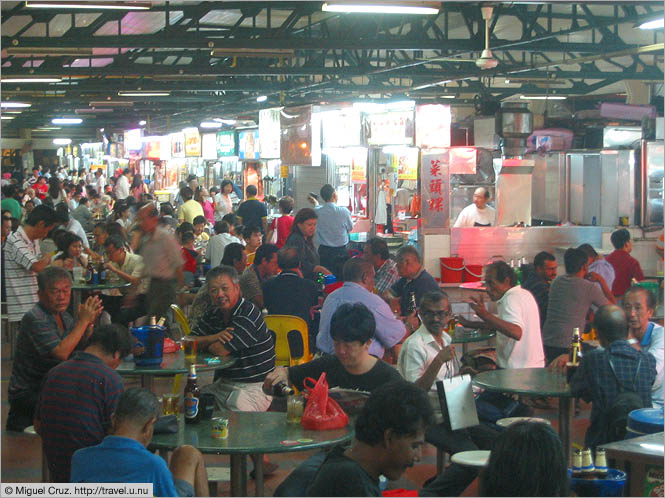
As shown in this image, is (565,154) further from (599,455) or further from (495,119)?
(599,455)

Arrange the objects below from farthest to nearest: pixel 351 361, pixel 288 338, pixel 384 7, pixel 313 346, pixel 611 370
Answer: pixel 313 346
pixel 384 7
pixel 288 338
pixel 611 370
pixel 351 361

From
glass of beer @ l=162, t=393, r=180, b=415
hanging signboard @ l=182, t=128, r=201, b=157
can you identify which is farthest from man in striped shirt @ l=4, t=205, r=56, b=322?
hanging signboard @ l=182, t=128, r=201, b=157

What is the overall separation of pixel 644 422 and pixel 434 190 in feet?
29.2

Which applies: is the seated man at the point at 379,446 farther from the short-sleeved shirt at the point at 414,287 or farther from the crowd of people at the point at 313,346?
the short-sleeved shirt at the point at 414,287

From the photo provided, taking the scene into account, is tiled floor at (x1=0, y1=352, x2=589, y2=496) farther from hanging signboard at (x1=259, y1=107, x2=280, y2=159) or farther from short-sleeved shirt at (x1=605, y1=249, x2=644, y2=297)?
hanging signboard at (x1=259, y1=107, x2=280, y2=159)

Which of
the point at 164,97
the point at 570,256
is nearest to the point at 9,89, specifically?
the point at 164,97

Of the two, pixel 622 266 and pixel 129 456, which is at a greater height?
pixel 622 266

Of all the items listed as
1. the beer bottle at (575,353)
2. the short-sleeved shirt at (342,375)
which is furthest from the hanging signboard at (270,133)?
the short-sleeved shirt at (342,375)

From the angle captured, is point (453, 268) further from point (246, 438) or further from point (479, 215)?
point (246, 438)

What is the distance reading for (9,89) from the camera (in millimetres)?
20469

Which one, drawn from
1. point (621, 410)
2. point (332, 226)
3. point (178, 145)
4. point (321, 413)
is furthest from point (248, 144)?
point (321, 413)

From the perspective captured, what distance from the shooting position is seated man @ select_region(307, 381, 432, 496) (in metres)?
3.11

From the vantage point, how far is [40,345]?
5.77 meters

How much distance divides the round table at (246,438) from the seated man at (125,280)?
187 inches
